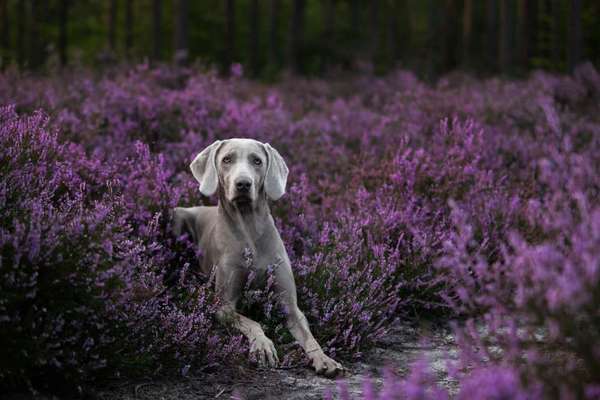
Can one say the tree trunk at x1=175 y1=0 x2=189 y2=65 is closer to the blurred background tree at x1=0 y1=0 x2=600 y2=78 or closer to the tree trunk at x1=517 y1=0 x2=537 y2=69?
the blurred background tree at x1=0 y1=0 x2=600 y2=78

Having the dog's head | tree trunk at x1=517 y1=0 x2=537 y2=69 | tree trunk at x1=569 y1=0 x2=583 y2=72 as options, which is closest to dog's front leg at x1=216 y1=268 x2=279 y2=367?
the dog's head

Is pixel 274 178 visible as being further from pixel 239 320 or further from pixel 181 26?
pixel 181 26

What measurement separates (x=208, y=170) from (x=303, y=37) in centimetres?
1787

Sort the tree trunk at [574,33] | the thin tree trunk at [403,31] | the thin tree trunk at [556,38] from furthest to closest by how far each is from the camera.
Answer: the thin tree trunk at [403,31]
the thin tree trunk at [556,38]
the tree trunk at [574,33]

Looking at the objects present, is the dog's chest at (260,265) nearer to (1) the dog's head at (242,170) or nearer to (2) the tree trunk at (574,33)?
(1) the dog's head at (242,170)

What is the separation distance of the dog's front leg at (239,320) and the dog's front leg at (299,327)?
0.20 m

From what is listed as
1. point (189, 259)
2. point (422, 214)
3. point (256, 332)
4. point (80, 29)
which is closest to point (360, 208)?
point (422, 214)

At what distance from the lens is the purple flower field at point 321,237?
8.03ft

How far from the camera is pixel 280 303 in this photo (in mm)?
4352

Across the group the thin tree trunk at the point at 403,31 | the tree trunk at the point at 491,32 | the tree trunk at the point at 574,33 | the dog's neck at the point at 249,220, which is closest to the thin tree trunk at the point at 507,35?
the tree trunk at the point at 574,33

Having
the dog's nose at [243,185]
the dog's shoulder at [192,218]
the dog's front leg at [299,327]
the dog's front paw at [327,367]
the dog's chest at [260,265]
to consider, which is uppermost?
the dog's nose at [243,185]

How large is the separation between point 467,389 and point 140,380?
1.95m

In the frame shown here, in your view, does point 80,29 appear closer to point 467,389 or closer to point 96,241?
point 96,241

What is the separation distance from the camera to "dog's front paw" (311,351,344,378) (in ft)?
12.6
